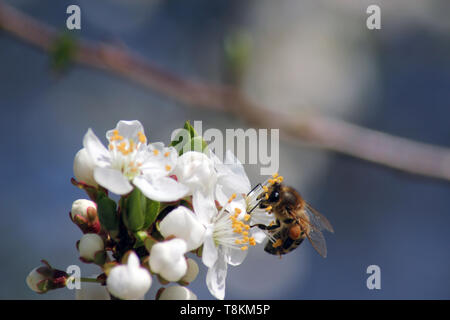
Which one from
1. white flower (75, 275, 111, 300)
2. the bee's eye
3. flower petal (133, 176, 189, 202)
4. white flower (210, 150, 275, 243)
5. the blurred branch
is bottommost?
white flower (75, 275, 111, 300)

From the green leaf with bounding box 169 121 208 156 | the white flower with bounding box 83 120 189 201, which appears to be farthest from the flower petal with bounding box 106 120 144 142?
the green leaf with bounding box 169 121 208 156

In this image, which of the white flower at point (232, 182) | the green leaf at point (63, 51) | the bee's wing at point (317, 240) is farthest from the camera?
the green leaf at point (63, 51)

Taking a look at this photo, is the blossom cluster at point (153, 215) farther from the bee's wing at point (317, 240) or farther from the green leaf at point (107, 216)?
the bee's wing at point (317, 240)

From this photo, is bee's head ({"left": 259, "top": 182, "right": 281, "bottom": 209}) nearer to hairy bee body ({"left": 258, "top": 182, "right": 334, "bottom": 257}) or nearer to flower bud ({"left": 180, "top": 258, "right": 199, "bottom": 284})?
hairy bee body ({"left": 258, "top": 182, "right": 334, "bottom": 257})

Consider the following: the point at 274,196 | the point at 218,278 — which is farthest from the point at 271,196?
the point at 218,278

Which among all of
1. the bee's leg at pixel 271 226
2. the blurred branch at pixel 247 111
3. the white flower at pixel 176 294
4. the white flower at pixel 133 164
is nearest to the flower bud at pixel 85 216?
the white flower at pixel 133 164

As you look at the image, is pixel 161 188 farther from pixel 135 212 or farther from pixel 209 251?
pixel 209 251
